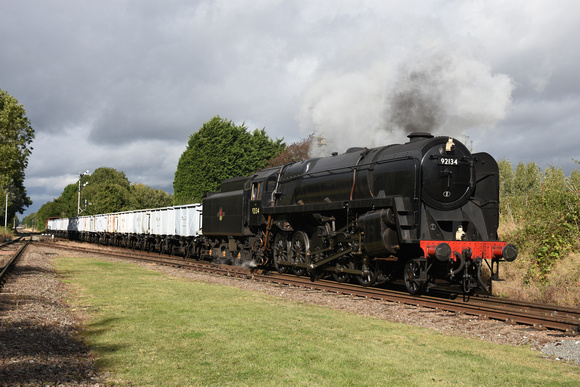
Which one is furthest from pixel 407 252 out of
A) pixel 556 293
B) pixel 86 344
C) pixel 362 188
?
pixel 86 344

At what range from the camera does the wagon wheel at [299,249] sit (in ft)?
53.6

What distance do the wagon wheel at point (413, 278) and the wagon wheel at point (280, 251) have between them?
18.4 feet

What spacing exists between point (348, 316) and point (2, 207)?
331 ft

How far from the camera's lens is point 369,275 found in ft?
46.0

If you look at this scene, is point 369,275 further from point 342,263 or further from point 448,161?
point 448,161

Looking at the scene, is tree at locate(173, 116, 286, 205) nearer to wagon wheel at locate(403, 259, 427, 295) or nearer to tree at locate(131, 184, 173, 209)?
tree at locate(131, 184, 173, 209)

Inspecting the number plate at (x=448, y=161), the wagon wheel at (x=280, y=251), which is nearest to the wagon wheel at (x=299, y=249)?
the wagon wheel at (x=280, y=251)

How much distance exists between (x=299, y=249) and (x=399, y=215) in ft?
17.3

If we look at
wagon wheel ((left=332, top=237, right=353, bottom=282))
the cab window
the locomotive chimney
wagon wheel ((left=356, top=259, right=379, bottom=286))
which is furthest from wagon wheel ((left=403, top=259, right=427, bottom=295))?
the cab window

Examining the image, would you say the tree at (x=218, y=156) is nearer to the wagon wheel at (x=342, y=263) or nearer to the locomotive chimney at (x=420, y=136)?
the wagon wheel at (x=342, y=263)

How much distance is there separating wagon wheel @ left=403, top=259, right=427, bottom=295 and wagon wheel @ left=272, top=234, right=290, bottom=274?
562cm

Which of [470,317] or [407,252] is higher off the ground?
[407,252]

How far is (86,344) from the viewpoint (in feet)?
25.2

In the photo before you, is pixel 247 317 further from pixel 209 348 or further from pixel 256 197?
pixel 256 197
